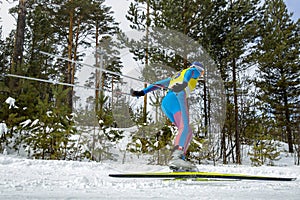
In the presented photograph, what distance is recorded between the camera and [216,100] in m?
11.6

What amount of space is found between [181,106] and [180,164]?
2.48 feet

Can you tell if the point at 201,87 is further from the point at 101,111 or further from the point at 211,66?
the point at 101,111

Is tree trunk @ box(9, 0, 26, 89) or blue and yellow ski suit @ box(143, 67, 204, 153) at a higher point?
tree trunk @ box(9, 0, 26, 89)

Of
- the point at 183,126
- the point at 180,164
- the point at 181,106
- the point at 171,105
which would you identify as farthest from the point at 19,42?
the point at 180,164

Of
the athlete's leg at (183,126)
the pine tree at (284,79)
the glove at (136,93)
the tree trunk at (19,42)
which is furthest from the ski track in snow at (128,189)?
the pine tree at (284,79)

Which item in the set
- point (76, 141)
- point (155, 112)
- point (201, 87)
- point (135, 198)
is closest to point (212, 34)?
point (201, 87)

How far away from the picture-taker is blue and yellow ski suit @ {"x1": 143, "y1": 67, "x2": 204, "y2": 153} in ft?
11.3

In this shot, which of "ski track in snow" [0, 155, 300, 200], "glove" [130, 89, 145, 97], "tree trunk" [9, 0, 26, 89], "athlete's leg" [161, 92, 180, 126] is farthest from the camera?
"tree trunk" [9, 0, 26, 89]

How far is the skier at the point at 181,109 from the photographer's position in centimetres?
332

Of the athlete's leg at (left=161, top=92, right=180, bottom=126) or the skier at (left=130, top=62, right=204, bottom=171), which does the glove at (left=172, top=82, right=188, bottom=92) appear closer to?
the skier at (left=130, top=62, right=204, bottom=171)

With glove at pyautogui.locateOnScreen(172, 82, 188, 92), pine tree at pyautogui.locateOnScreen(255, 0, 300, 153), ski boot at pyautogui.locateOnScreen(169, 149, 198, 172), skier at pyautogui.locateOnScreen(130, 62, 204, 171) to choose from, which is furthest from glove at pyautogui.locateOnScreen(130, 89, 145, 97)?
pine tree at pyautogui.locateOnScreen(255, 0, 300, 153)

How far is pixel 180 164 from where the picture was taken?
3.27 metres

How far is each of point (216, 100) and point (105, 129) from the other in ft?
20.5

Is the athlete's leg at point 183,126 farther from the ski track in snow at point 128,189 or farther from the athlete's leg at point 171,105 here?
the ski track in snow at point 128,189
